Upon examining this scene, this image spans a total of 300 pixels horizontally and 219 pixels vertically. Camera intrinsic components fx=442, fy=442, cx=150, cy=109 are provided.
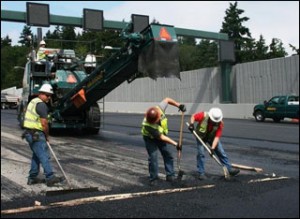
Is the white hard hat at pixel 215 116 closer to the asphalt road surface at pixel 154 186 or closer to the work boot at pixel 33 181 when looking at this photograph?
the asphalt road surface at pixel 154 186

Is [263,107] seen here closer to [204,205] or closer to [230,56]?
[204,205]

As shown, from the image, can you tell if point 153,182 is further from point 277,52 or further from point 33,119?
point 277,52

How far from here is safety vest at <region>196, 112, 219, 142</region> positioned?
304 inches

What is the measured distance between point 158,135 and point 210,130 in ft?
3.32

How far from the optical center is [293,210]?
398 centimetres

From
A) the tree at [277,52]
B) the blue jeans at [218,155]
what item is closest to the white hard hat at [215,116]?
the blue jeans at [218,155]

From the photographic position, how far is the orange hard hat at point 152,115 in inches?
275

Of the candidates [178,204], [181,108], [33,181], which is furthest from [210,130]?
[33,181]

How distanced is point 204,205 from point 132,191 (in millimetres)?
1646

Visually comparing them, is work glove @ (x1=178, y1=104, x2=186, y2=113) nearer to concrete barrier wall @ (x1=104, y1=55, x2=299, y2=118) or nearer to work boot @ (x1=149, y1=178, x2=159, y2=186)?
concrete barrier wall @ (x1=104, y1=55, x2=299, y2=118)

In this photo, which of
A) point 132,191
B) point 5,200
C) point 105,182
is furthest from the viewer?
point 105,182

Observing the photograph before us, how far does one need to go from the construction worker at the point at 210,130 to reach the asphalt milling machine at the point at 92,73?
1.45 meters

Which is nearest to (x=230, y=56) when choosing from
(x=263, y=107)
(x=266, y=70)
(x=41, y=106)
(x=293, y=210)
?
(x=266, y=70)

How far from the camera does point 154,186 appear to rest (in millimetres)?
7547
